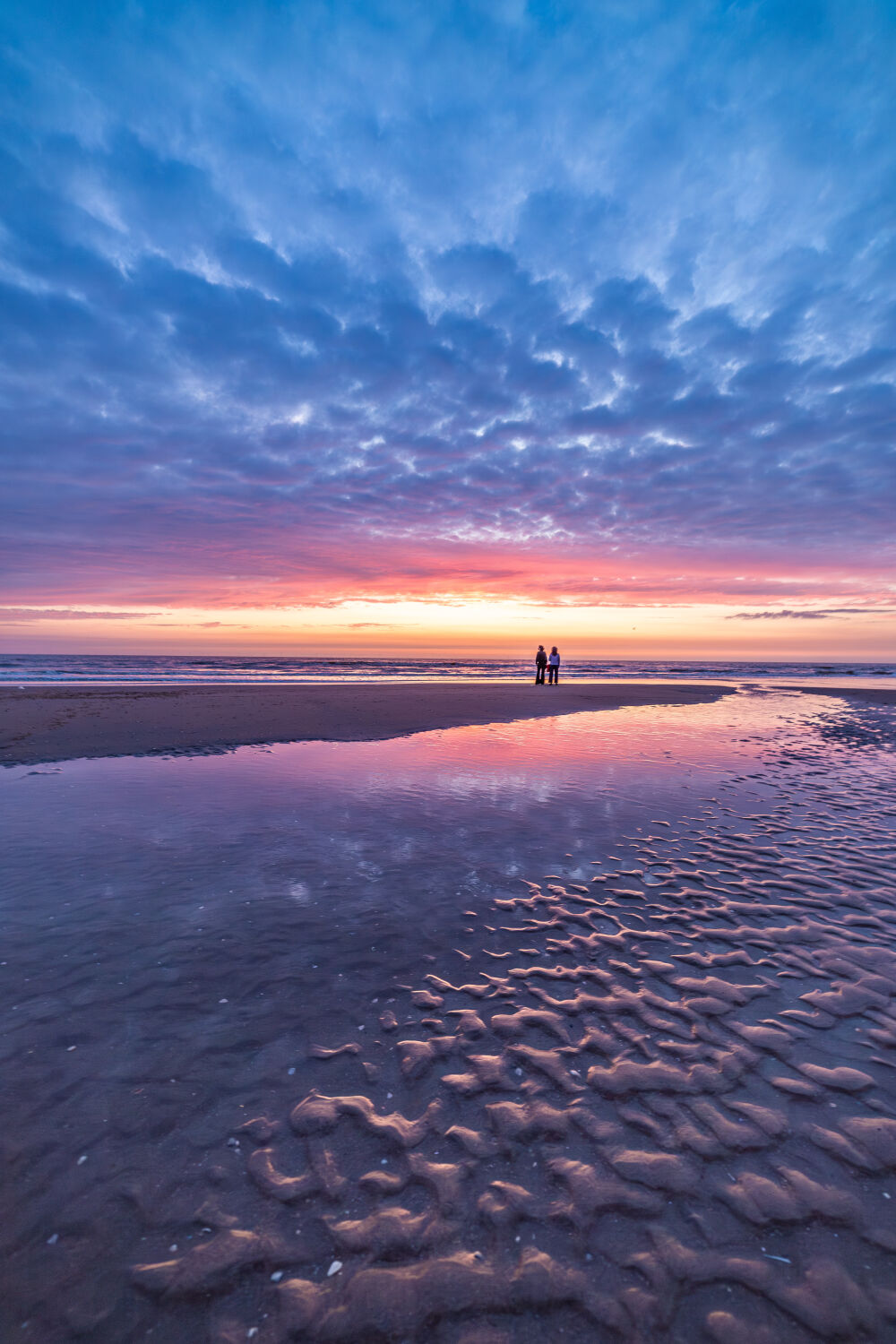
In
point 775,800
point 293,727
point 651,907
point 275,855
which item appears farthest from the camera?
point 293,727

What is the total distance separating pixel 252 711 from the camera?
84.7 ft

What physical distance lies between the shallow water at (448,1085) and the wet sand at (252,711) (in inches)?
369

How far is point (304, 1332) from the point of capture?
2.78 metres

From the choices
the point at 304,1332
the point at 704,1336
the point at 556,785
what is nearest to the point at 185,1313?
the point at 304,1332

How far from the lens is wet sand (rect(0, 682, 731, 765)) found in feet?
60.4

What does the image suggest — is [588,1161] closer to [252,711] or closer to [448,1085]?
[448,1085]

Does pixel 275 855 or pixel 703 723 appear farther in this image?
pixel 703 723

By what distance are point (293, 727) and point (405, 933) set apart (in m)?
16.0

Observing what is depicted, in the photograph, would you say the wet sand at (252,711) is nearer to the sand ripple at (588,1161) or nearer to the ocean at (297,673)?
the ocean at (297,673)

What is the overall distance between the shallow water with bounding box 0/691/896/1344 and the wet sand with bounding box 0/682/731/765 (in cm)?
937

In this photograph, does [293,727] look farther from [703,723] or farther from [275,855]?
[703,723]

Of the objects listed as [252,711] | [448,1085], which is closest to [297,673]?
[252,711]

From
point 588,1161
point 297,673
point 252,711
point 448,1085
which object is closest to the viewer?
point 588,1161

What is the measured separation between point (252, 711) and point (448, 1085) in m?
23.4
